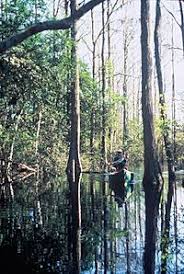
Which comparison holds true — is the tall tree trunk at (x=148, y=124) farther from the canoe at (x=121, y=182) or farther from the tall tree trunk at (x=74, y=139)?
the tall tree trunk at (x=74, y=139)

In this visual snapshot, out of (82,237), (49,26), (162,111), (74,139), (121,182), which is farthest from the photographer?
(162,111)

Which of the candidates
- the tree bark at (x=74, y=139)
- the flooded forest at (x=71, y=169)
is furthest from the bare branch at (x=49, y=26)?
the tree bark at (x=74, y=139)

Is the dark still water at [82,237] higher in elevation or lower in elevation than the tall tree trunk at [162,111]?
lower

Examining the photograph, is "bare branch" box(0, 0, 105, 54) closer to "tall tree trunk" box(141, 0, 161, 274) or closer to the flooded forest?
the flooded forest

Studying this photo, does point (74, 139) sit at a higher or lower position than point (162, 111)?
lower

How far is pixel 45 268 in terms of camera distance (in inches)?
237

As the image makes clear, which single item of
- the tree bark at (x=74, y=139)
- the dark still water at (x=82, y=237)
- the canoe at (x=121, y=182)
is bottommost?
the dark still water at (x=82, y=237)

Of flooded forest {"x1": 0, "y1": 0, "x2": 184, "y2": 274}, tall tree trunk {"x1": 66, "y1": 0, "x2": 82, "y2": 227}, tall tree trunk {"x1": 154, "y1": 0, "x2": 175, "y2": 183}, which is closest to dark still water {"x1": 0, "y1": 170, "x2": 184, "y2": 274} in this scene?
flooded forest {"x1": 0, "y1": 0, "x2": 184, "y2": 274}

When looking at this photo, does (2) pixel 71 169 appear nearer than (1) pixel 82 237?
No

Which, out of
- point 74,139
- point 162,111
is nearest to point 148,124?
point 74,139

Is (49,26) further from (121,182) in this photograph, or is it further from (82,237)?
(121,182)

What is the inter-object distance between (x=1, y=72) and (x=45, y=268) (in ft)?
25.2

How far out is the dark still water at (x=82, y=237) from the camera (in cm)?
618

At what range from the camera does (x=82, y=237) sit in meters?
7.86
